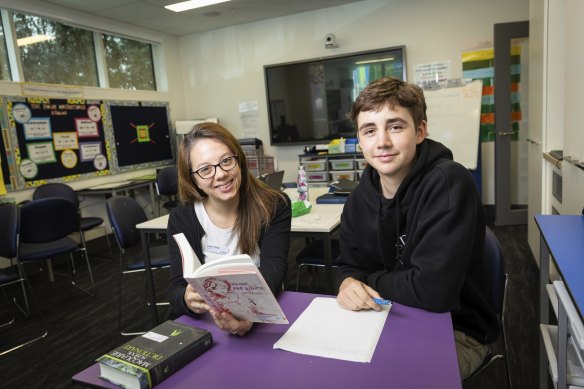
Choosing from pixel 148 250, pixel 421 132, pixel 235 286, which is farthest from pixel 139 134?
pixel 235 286

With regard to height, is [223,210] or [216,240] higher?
→ [223,210]

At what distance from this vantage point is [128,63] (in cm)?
559

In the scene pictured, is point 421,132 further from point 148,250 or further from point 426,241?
point 148,250

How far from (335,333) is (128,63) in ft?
18.1

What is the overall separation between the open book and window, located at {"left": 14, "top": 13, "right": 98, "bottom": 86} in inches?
172

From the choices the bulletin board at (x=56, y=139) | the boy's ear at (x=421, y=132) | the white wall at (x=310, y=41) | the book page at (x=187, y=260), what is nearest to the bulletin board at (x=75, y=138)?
the bulletin board at (x=56, y=139)

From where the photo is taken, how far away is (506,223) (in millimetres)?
4531

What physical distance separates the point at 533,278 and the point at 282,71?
3889 mm

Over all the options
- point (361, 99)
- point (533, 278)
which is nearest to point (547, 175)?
point (533, 278)

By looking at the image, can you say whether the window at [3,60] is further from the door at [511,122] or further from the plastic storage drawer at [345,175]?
the door at [511,122]

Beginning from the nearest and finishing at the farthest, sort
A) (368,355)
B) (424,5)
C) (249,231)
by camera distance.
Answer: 1. (368,355)
2. (249,231)
3. (424,5)

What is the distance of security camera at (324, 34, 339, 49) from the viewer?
5258 millimetres

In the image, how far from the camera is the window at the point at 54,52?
171 inches

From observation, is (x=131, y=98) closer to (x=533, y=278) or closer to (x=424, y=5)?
(x=424, y=5)
